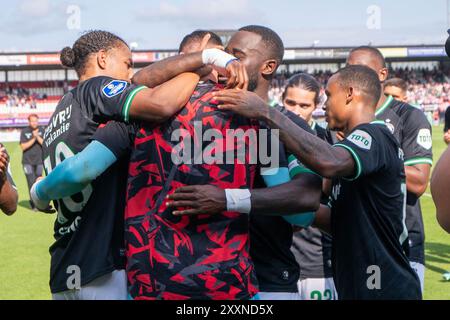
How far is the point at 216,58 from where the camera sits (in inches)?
111

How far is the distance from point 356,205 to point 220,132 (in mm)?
1084

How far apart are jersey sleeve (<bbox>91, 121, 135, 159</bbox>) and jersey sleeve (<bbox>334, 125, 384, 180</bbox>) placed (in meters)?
1.04

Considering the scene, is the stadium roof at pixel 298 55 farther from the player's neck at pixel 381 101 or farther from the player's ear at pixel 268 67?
the player's ear at pixel 268 67

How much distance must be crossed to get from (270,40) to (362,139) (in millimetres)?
692

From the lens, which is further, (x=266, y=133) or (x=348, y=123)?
(x=348, y=123)

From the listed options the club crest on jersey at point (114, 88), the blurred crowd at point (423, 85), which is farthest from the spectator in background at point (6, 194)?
the blurred crowd at point (423, 85)

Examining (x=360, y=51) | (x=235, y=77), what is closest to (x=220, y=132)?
(x=235, y=77)

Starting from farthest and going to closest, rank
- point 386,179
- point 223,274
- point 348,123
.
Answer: point 348,123 → point 386,179 → point 223,274

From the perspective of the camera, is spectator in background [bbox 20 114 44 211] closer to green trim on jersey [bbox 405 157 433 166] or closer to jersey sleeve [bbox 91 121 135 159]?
green trim on jersey [bbox 405 157 433 166]

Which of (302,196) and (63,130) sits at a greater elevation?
(63,130)

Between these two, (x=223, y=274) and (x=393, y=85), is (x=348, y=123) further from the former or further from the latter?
(x=393, y=85)

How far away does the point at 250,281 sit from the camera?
9.37 ft

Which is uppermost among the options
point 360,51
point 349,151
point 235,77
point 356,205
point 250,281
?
point 360,51

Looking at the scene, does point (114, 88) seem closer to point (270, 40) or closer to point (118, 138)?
point (118, 138)
